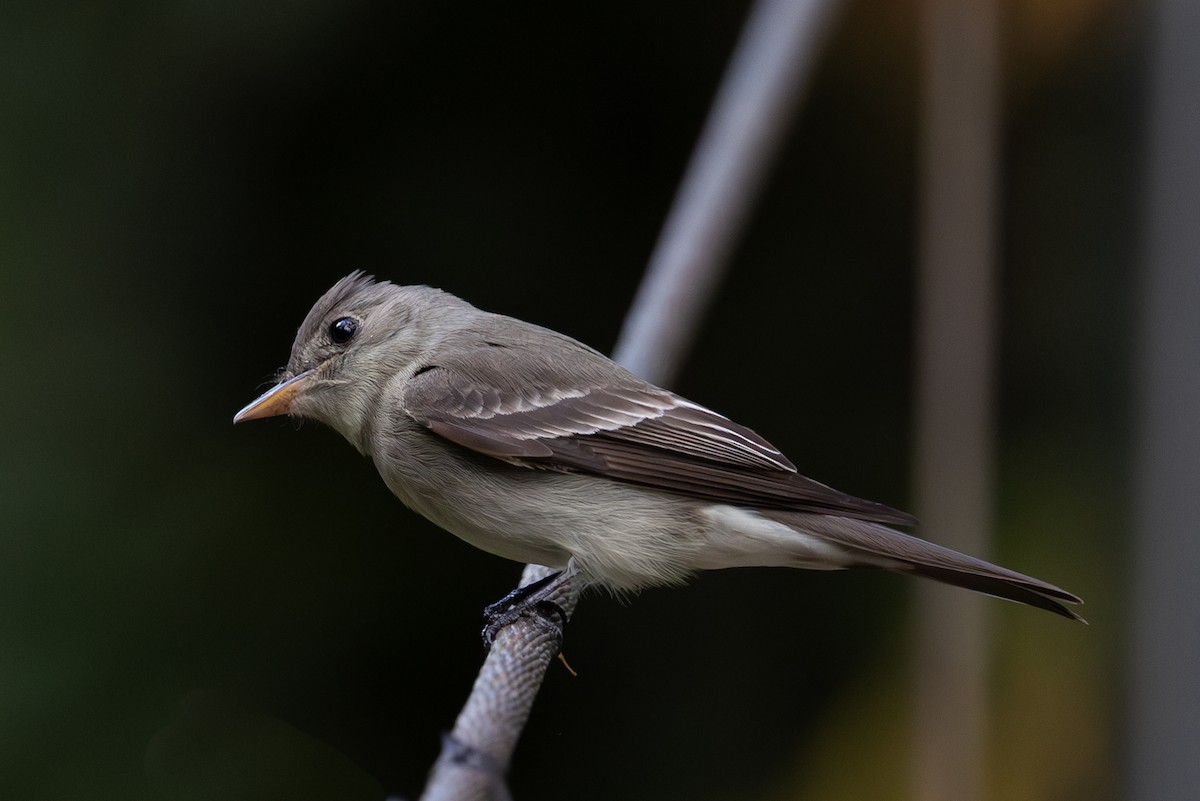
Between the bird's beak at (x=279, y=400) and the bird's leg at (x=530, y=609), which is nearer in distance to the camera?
the bird's leg at (x=530, y=609)

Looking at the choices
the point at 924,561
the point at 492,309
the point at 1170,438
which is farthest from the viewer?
the point at 492,309

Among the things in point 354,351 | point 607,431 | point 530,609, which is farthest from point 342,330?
point 530,609

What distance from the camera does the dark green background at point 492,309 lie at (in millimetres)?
3240

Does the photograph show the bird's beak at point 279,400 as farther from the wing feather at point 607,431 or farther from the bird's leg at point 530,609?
the bird's leg at point 530,609

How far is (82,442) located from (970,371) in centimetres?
228

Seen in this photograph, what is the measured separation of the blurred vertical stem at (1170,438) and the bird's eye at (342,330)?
1833 millimetres

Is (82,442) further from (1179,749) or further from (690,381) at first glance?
(1179,749)

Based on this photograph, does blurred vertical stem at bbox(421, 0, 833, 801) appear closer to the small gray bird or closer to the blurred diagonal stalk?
the blurred diagonal stalk

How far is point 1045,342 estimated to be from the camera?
165 inches

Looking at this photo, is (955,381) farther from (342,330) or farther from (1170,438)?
(342,330)

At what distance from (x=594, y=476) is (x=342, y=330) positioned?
785 millimetres

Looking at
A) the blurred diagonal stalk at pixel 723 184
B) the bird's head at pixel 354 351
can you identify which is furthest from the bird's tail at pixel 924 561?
the bird's head at pixel 354 351

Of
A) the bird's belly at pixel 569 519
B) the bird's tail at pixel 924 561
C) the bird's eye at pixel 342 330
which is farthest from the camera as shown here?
the bird's eye at pixel 342 330

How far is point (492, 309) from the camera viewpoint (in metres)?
3.84
